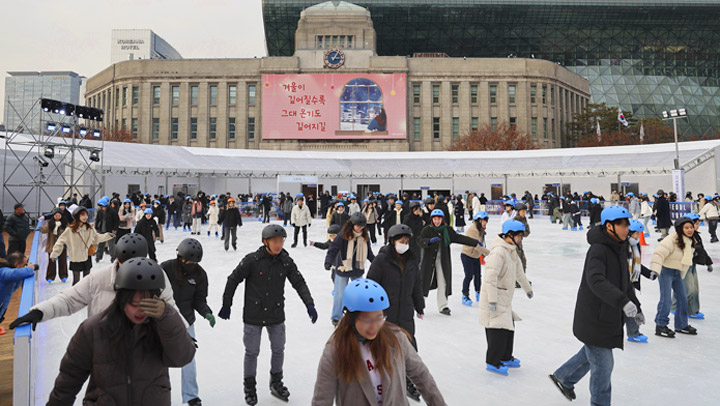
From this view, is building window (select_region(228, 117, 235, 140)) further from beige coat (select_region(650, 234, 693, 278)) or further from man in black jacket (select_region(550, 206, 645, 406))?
man in black jacket (select_region(550, 206, 645, 406))

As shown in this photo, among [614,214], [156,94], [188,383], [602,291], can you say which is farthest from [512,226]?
[156,94]

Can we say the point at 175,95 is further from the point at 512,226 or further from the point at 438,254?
the point at 512,226

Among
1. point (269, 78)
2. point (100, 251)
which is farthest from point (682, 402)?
point (269, 78)

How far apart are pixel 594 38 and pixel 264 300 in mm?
77113

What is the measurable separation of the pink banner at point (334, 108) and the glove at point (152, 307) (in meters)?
46.1

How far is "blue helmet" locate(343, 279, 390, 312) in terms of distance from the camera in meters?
1.89

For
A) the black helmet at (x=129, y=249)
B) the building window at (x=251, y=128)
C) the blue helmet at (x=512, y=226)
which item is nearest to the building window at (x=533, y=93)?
the building window at (x=251, y=128)

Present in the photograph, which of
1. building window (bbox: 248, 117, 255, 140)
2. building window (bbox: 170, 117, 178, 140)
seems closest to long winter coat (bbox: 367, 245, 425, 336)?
building window (bbox: 248, 117, 255, 140)

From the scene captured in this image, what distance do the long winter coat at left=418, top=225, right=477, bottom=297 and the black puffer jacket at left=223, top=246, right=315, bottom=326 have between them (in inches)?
105

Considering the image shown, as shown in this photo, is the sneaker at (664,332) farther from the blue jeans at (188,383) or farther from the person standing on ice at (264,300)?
the blue jeans at (188,383)

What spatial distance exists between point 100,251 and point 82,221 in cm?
404

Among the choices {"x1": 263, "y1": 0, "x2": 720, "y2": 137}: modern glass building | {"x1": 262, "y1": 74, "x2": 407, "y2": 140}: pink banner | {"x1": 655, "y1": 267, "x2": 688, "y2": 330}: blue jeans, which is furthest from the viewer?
{"x1": 263, "y1": 0, "x2": 720, "y2": 137}: modern glass building

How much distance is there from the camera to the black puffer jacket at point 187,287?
11.6ft

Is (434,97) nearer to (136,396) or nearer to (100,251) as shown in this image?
(100,251)
